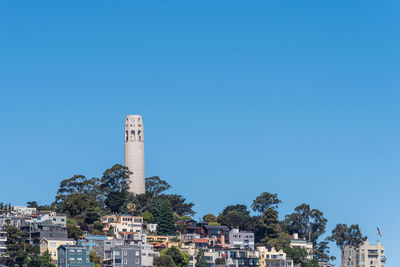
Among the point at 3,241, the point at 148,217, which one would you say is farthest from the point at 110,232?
the point at 3,241

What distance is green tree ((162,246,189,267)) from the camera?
13625 cm

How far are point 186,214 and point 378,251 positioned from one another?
3347cm

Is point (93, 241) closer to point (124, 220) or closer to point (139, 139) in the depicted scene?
point (124, 220)

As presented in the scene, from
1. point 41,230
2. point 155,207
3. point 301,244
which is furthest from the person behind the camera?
point 155,207

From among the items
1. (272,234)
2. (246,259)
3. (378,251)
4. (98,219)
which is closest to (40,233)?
(98,219)

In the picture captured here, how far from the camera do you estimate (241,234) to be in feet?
518

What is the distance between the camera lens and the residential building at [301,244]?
15925cm

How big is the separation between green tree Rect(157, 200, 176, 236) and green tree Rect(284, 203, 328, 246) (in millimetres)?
22219

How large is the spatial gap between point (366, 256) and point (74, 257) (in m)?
62.3

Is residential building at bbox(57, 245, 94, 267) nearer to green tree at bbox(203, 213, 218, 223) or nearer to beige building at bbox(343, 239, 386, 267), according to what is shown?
green tree at bbox(203, 213, 218, 223)

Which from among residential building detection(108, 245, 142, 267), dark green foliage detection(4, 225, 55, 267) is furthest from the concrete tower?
residential building detection(108, 245, 142, 267)

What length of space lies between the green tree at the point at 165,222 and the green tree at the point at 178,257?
15.2 metres

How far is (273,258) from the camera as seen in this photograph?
150 metres

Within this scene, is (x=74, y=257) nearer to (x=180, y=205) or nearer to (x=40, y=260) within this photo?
(x=40, y=260)
